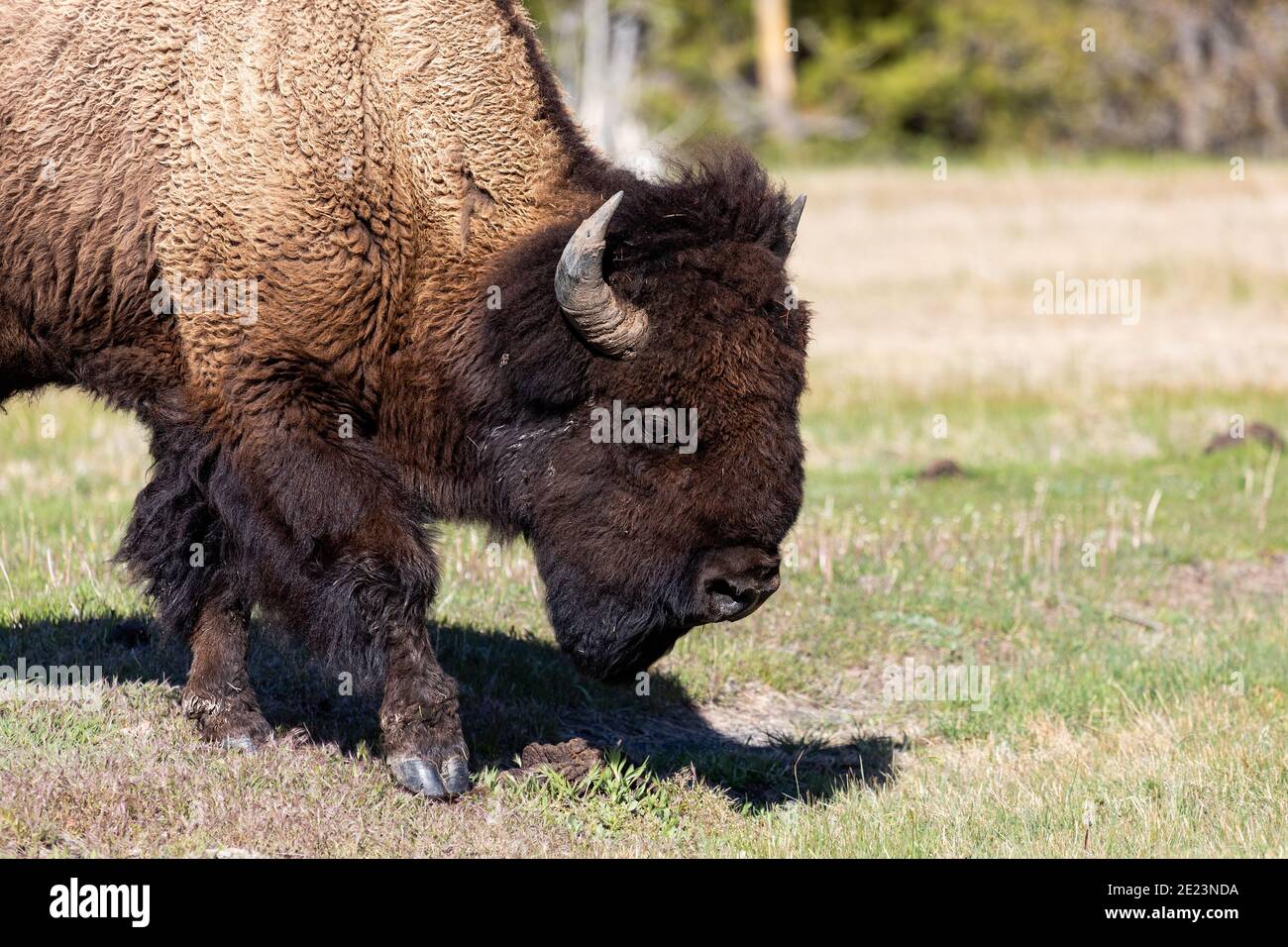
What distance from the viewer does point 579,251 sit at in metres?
5.25

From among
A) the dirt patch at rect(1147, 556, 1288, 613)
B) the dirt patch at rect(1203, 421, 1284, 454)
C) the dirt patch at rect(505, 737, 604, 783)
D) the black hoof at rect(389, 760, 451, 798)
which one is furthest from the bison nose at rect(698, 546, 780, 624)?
the dirt patch at rect(1203, 421, 1284, 454)

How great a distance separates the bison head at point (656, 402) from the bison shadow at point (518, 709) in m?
1.12

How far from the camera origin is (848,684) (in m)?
7.95

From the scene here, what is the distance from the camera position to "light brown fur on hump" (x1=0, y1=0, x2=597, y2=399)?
5707mm

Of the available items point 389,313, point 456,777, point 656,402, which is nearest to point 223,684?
point 456,777

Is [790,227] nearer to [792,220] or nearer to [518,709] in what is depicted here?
[792,220]

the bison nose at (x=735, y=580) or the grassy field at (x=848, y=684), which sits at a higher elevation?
the bison nose at (x=735, y=580)

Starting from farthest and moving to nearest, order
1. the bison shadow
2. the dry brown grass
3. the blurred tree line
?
the blurred tree line, the dry brown grass, the bison shadow

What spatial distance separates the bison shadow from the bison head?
1.12 meters

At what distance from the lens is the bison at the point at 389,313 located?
542cm

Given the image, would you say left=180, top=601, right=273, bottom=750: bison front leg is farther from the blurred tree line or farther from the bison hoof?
the blurred tree line

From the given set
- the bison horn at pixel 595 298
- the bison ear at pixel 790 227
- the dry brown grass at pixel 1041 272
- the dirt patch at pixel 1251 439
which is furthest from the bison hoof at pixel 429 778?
the dirt patch at pixel 1251 439

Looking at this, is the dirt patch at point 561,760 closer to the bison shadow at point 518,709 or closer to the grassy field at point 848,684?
the grassy field at point 848,684

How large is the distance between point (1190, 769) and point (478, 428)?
10.1 feet
